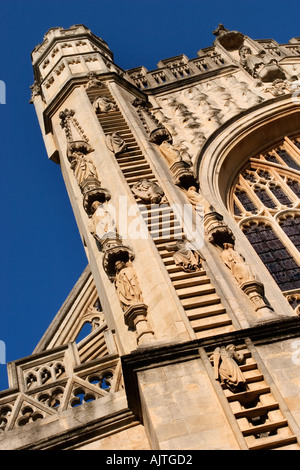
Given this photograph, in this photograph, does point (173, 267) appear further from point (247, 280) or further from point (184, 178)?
point (184, 178)

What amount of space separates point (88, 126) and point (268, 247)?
16.2 ft

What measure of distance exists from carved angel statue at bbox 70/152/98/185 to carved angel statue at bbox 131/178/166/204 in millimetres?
1226

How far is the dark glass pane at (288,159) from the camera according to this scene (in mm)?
15219

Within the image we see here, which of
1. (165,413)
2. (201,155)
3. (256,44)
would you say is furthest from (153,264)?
(256,44)

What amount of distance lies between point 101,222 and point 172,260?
1.70 meters

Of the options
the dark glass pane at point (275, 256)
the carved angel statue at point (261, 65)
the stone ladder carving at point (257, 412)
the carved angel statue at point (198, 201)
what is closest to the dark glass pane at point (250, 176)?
the dark glass pane at point (275, 256)

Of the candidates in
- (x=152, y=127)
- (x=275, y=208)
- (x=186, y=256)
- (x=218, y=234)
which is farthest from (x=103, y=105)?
(x=186, y=256)

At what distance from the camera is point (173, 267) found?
29.8 feet

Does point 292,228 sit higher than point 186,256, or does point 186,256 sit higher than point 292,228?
point 292,228

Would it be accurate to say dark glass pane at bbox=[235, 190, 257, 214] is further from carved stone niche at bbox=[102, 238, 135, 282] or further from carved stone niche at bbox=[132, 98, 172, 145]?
carved stone niche at bbox=[102, 238, 135, 282]

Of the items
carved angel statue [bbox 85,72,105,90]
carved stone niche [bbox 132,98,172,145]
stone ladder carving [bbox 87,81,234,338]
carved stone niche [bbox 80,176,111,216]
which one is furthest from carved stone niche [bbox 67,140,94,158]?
carved angel statue [bbox 85,72,105,90]

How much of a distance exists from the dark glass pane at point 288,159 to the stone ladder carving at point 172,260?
4.58 meters

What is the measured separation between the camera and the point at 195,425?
20.7 ft

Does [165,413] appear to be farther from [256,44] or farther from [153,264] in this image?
[256,44]
